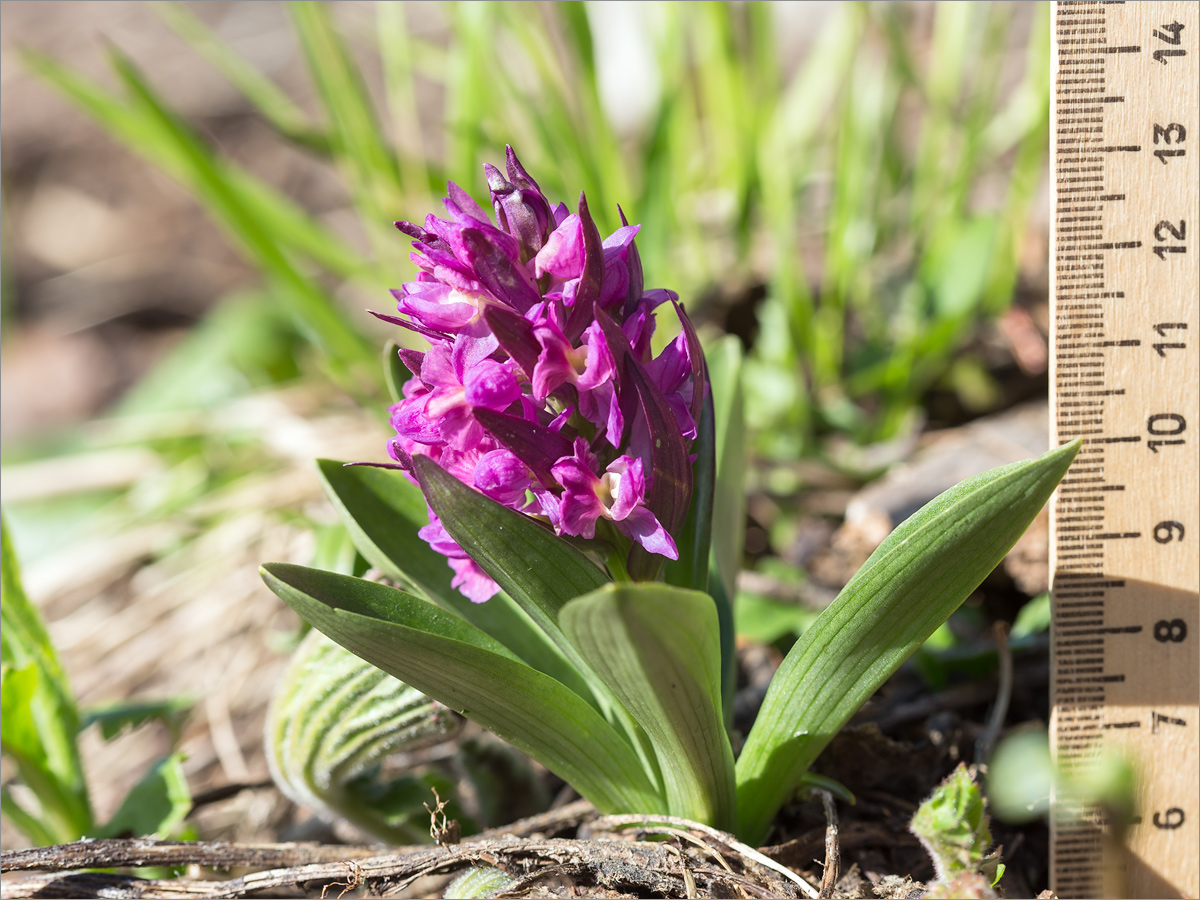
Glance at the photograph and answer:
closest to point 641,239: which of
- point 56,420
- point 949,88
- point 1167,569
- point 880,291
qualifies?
Result: point 880,291

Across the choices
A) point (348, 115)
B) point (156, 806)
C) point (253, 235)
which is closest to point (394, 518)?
point (156, 806)

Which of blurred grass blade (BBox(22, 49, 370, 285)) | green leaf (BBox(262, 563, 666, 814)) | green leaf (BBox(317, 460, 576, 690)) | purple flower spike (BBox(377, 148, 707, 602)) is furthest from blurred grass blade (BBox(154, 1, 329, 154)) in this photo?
green leaf (BBox(262, 563, 666, 814))

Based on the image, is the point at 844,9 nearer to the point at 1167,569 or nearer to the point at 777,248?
the point at 777,248

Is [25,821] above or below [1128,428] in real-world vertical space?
below

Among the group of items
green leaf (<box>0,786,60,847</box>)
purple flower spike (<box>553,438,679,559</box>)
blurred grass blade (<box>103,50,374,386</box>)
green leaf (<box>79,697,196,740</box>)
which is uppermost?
blurred grass blade (<box>103,50,374,386</box>)

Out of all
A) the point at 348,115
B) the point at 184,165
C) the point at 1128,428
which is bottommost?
the point at 1128,428

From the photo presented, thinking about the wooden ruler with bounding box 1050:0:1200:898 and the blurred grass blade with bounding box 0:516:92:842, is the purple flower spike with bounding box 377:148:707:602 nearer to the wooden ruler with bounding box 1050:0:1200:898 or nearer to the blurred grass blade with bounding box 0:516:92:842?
the wooden ruler with bounding box 1050:0:1200:898

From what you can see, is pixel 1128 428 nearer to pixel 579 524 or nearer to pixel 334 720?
pixel 579 524
